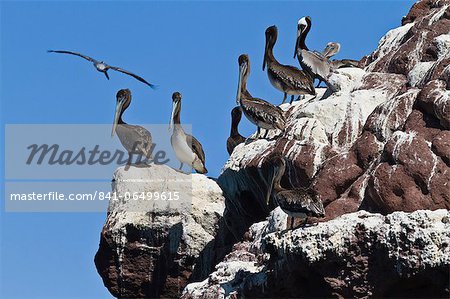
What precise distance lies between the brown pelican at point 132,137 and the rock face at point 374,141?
1.57 meters

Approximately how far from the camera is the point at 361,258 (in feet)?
48.7

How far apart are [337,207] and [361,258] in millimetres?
1869

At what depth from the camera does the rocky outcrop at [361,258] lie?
1448cm

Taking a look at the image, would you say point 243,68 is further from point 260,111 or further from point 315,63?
point 260,111

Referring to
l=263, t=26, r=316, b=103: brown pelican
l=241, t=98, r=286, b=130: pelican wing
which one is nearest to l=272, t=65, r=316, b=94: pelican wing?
l=263, t=26, r=316, b=103: brown pelican

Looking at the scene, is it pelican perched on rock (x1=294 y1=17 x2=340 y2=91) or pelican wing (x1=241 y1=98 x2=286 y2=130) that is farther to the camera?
pelican perched on rock (x1=294 y1=17 x2=340 y2=91)

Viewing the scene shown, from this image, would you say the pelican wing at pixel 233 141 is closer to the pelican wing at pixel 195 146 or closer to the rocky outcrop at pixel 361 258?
the pelican wing at pixel 195 146

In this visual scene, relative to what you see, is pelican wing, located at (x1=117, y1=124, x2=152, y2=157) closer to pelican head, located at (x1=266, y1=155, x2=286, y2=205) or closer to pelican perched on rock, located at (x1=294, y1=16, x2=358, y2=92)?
pelican perched on rock, located at (x1=294, y1=16, x2=358, y2=92)

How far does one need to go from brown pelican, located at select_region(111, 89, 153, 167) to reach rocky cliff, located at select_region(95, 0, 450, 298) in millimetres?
412

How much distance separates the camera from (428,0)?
72.3 ft

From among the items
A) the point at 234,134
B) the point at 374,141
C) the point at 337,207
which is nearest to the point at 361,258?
the point at 337,207

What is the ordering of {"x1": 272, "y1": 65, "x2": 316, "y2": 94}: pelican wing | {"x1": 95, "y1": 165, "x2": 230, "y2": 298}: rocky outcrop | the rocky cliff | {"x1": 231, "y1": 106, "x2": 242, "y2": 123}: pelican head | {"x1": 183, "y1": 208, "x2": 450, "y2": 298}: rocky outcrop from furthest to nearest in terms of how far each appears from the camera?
1. {"x1": 231, "y1": 106, "x2": 242, "y2": 123}: pelican head
2. {"x1": 272, "y1": 65, "x2": 316, "y2": 94}: pelican wing
3. {"x1": 95, "y1": 165, "x2": 230, "y2": 298}: rocky outcrop
4. the rocky cliff
5. {"x1": 183, "y1": 208, "x2": 450, "y2": 298}: rocky outcrop

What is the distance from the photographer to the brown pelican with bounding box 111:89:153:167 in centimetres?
2125

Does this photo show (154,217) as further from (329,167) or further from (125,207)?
(329,167)
